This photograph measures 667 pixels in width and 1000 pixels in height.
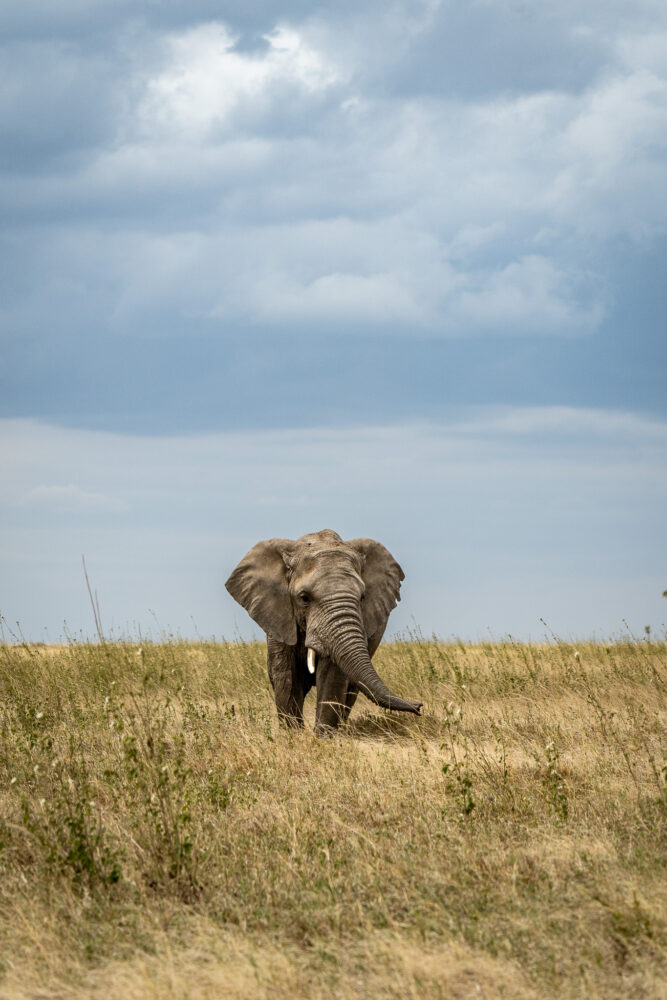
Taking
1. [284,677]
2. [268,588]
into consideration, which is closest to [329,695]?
[284,677]

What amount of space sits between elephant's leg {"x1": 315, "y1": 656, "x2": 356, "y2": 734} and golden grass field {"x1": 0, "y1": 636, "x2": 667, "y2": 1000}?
92 centimetres

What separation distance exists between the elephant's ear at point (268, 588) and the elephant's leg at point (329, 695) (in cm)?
54

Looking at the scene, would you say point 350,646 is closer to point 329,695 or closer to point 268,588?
point 329,695

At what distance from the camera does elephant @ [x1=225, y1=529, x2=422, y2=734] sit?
10320mm

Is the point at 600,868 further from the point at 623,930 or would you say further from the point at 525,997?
the point at 525,997

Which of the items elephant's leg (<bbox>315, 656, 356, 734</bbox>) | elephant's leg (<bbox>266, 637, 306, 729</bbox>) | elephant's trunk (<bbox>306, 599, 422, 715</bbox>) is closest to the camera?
elephant's trunk (<bbox>306, 599, 422, 715</bbox>)

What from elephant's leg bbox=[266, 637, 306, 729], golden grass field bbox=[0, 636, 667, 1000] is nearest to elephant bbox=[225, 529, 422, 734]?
elephant's leg bbox=[266, 637, 306, 729]

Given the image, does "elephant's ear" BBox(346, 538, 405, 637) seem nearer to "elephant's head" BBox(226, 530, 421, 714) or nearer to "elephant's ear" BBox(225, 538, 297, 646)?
"elephant's head" BBox(226, 530, 421, 714)

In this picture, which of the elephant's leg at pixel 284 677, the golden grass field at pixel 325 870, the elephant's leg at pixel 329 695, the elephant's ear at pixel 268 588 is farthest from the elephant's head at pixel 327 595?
the golden grass field at pixel 325 870

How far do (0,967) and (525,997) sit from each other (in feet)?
8.88

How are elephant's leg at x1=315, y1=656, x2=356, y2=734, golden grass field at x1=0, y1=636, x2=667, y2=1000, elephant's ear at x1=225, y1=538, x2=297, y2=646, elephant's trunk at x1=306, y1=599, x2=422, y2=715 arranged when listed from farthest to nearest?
elephant's ear at x1=225, y1=538, x2=297, y2=646 < elephant's leg at x1=315, y1=656, x2=356, y2=734 < elephant's trunk at x1=306, y1=599, x2=422, y2=715 < golden grass field at x1=0, y1=636, x2=667, y2=1000

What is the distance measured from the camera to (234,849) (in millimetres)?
6000

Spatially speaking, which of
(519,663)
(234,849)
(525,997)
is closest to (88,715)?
(234,849)

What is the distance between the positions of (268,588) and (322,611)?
3.30ft
